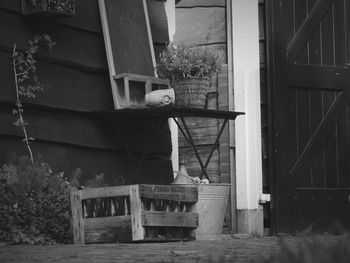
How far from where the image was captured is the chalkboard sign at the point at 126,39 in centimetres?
614

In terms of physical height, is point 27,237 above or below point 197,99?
below

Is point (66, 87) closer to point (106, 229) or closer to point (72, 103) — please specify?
point (72, 103)

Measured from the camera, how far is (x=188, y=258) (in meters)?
4.06

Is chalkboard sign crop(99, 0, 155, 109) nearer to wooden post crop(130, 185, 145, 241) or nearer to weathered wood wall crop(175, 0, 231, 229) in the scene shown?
weathered wood wall crop(175, 0, 231, 229)

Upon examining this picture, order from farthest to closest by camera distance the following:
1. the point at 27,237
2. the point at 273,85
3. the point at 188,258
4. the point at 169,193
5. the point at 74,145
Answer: the point at 273,85 → the point at 74,145 → the point at 169,193 → the point at 27,237 → the point at 188,258

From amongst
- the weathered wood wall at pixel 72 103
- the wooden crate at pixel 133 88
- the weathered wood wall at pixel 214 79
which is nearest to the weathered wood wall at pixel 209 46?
the weathered wood wall at pixel 214 79

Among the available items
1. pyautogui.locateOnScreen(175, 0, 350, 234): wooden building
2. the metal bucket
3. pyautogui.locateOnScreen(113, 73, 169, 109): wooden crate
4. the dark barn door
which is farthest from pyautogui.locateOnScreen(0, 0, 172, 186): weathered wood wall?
the dark barn door

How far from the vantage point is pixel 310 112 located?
7234 millimetres

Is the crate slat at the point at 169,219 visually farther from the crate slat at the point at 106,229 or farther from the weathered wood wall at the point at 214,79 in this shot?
the weathered wood wall at the point at 214,79

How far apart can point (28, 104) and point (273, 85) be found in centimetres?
212

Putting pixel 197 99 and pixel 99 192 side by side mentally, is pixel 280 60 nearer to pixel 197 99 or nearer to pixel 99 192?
pixel 197 99

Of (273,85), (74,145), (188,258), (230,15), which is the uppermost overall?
(230,15)

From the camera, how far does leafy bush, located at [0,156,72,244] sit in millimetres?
5242

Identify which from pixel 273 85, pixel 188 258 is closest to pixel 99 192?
pixel 188 258
